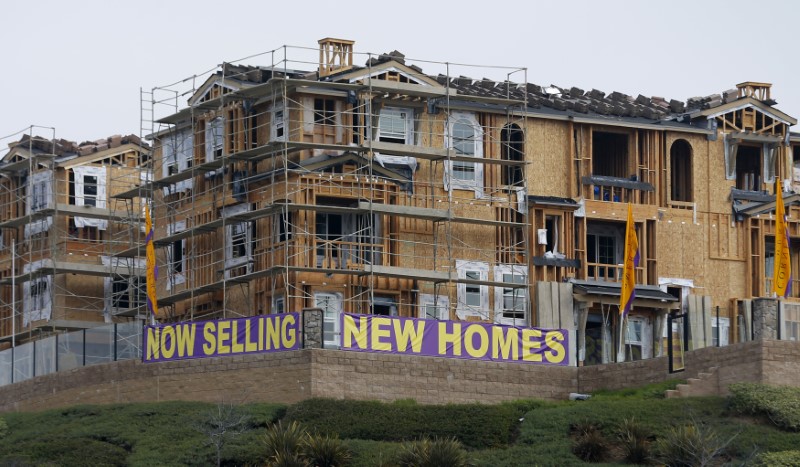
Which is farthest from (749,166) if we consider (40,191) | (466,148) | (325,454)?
(325,454)

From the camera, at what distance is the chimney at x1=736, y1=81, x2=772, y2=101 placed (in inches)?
3339

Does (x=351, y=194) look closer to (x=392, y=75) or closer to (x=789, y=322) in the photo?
(x=392, y=75)

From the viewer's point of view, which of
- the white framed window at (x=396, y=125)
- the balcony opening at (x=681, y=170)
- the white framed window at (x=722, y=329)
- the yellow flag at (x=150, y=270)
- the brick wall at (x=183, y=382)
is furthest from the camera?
the balcony opening at (x=681, y=170)

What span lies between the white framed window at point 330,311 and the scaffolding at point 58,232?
12314 millimetres

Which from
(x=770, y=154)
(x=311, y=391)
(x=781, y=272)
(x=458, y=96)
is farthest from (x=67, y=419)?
(x=770, y=154)

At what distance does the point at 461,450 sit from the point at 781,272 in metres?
16.2

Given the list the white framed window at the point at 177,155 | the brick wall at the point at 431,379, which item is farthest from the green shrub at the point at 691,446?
the white framed window at the point at 177,155

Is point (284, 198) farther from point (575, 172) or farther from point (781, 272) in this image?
point (781, 272)

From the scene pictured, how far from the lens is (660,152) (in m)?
82.4

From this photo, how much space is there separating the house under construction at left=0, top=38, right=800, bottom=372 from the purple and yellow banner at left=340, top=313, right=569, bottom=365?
1539 mm

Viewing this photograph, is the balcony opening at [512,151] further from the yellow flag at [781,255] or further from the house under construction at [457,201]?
the yellow flag at [781,255]

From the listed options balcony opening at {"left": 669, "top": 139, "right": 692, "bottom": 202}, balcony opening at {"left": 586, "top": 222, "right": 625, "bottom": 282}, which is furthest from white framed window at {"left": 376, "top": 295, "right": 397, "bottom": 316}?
balcony opening at {"left": 669, "top": 139, "right": 692, "bottom": 202}

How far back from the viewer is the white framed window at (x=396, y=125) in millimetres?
78375

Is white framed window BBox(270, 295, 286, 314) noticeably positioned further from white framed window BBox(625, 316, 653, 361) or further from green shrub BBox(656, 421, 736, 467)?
green shrub BBox(656, 421, 736, 467)
